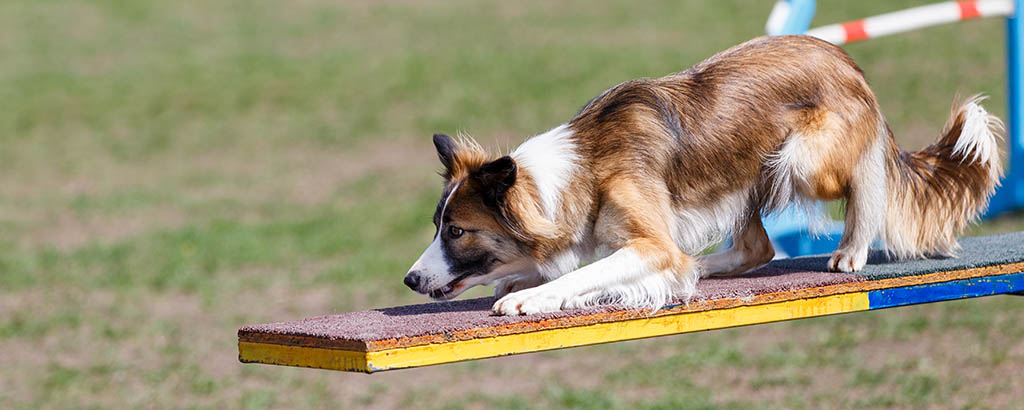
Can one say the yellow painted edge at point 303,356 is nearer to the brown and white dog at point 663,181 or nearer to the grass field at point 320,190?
the brown and white dog at point 663,181

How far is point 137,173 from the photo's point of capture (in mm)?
15523

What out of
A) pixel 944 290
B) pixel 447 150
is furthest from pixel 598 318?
pixel 944 290

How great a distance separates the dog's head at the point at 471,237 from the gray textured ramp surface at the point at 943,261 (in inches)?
54.7

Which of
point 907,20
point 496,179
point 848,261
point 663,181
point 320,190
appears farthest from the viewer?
point 320,190

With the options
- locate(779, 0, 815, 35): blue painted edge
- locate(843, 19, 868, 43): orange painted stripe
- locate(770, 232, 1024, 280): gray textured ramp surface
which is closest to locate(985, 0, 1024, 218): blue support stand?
locate(843, 19, 868, 43): orange painted stripe

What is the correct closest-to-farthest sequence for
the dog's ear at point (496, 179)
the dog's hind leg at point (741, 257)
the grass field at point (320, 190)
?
the dog's ear at point (496, 179) < the dog's hind leg at point (741, 257) < the grass field at point (320, 190)

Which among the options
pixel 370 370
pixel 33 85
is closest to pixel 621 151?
pixel 370 370

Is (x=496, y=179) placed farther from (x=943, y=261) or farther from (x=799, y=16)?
(x=799, y=16)

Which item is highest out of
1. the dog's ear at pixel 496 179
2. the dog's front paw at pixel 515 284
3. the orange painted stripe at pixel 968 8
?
the orange painted stripe at pixel 968 8

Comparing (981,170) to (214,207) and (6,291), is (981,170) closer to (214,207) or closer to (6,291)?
(6,291)

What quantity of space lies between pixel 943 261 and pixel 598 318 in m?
1.67

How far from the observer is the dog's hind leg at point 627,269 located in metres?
3.96

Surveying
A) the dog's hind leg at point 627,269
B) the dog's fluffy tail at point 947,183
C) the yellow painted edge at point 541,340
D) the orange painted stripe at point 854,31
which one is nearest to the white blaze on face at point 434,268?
the dog's hind leg at point 627,269

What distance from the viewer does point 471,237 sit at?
13.6 ft
